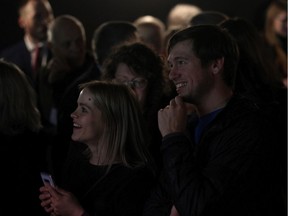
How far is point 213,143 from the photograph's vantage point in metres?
2.27

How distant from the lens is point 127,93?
2.81 m

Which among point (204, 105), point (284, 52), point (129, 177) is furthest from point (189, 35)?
point (284, 52)

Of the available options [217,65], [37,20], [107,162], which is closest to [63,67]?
[37,20]

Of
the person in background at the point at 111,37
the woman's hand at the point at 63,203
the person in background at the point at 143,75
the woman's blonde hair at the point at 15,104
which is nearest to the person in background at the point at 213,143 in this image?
the woman's hand at the point at 63,203

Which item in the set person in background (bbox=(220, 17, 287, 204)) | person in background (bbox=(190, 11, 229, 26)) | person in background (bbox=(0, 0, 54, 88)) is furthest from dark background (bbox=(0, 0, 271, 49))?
person in background (bbox=(220, 17, 287, 204))

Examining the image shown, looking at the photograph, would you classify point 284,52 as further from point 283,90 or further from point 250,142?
point 250,142

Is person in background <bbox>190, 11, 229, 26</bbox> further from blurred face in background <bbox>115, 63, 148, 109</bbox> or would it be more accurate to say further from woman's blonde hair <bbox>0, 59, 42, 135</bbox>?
woman's blonde hair <bbox>0, 59, 42, 135</bbox>

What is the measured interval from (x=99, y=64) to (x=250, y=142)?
1.96 metres

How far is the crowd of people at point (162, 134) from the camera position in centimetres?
218

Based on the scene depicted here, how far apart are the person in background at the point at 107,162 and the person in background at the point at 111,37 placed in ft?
3.62

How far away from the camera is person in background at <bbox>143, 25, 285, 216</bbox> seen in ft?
7.02

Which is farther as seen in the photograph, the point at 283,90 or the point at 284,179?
the point at 283,90

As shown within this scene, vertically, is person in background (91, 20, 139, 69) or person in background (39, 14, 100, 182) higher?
person in background (91, 20, 139, 69)

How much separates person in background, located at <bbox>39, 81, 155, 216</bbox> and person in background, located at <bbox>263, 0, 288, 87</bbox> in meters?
3.32
